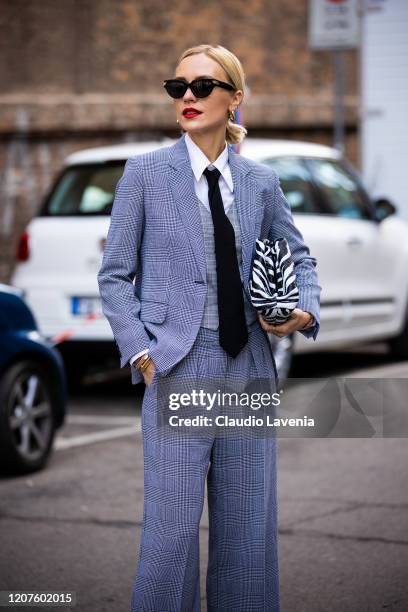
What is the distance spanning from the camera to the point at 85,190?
9.35 meters

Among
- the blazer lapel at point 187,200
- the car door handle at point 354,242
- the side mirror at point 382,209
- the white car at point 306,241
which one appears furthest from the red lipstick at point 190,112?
the side mirror at point 382,209

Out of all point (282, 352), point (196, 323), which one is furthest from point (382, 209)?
A: point (196, 323)

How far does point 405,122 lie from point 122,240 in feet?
48.6

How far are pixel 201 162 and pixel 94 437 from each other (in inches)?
193

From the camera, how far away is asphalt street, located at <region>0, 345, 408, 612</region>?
4.79 metres

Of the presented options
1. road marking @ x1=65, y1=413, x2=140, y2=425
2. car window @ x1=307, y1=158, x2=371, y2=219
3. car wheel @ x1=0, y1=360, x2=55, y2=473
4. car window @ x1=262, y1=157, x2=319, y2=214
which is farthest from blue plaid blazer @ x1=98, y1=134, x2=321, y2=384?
car window @ x1=307, y1=158, x2=371, y2=219

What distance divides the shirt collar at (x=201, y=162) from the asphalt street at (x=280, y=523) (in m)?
1.82

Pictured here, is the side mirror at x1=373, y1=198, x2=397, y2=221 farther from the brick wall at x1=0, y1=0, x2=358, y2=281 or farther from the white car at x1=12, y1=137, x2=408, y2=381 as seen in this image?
the brick wall at x1=0, y1=0, x2=358, y2=281

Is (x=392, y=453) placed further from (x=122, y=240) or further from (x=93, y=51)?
(x=93, y=51)

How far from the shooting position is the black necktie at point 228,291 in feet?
11.0

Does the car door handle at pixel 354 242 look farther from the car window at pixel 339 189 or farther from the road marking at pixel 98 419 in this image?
the road marking at pixel 98 419

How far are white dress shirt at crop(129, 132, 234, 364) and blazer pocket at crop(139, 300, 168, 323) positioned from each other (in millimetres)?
308

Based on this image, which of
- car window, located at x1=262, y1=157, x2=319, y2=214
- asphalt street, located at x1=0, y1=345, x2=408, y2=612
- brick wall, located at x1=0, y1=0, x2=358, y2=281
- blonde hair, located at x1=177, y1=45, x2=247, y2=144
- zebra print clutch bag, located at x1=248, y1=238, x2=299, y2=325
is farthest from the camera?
brick wall, located at x1=0, y1=0, x2=358, y2=281

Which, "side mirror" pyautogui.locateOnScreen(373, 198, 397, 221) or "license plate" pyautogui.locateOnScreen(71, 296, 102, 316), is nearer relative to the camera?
"license plate" pyautogui.locateOnScreen(71, 296, 102, 316)
